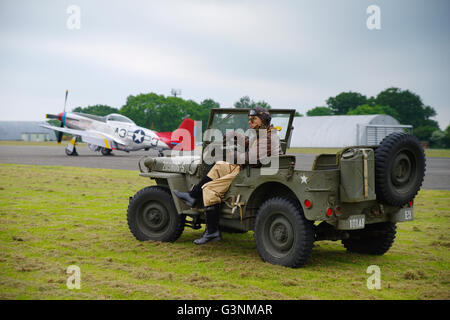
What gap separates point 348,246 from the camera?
6.68 metres

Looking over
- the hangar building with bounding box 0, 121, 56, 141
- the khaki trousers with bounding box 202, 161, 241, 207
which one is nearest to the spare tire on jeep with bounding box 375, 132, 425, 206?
the khaki trousers with bounding box 202, 161, 241, 207

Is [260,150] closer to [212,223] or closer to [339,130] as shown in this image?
[212,223]

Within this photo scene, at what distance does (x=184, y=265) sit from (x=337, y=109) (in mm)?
113413

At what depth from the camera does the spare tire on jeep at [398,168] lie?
17.4 ft

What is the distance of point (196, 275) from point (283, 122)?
3002 mm

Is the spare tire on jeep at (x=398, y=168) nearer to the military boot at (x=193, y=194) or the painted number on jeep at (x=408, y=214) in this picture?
the painted number on jeep at (x=408, y=214)

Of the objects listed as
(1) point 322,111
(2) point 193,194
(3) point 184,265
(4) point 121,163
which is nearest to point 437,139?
(1) point 322,111

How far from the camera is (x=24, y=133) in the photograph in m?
139

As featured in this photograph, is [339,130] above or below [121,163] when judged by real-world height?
above

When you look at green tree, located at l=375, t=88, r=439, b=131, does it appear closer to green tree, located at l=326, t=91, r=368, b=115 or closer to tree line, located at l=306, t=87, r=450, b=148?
tree line, located at l=306, t=87, r=450, b=148

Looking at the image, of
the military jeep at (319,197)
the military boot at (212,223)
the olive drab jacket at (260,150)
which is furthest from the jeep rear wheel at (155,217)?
the olive drab jacket at (260,150)

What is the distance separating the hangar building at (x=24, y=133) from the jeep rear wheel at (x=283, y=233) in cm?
13949
